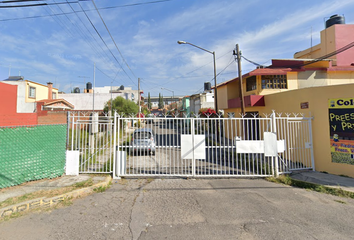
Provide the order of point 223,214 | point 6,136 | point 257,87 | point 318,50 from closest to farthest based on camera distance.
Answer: point 223,214 → point 6,136 → point 257,87 → point 318,50

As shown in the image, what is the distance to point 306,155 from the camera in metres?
7.42

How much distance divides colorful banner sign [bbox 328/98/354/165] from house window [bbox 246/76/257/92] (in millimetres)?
6279

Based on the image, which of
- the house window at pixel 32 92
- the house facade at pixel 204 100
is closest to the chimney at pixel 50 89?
the house window at pixel 32 92

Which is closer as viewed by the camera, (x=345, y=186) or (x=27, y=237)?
(x=27, y=237)

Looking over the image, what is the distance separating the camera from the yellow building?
637 centimetres

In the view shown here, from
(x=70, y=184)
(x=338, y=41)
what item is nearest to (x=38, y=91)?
(x=70, y=184)

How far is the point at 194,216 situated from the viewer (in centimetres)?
379

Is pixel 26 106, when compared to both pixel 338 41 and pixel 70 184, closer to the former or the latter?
pixel 70 184

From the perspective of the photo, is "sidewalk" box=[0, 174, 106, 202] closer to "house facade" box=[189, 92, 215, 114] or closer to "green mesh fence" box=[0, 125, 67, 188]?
"green mesh fence" box=[0, 125, 67, 188]

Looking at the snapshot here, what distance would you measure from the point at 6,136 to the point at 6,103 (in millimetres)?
10821

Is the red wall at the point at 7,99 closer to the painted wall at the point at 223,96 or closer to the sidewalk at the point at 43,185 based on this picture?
the sidewalk at the point at 43,185

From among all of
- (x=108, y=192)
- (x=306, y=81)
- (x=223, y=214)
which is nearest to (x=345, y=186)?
(x=223, y=214)

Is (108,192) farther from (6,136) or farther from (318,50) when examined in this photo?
(318,50)

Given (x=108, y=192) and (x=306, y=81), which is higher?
(x=306, y=81)
